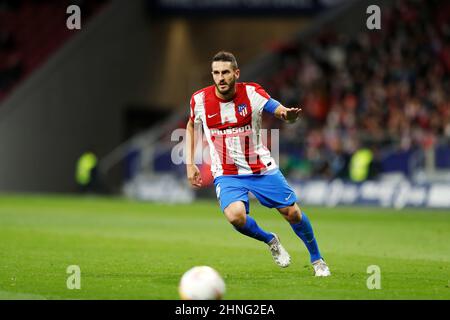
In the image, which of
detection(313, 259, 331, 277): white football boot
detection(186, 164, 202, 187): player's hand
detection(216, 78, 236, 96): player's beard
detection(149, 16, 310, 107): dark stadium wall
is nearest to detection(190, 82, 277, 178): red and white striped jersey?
detection(216, 78, 236, 96): player's beard

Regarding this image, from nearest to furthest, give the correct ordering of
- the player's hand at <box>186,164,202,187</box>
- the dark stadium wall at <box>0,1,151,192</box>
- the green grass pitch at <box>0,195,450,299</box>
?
the green grass pitch at <box>0,195,450,299</box> → the player's hand at <box>186,164,202,187</box> → the dark stadium wall at <box>0,1,151,192</box>

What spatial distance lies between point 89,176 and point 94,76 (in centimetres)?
418

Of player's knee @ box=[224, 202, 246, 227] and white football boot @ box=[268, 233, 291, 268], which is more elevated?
player's knee @ box=[224, 202, 246, 227]

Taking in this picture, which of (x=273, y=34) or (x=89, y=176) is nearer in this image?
(x=89, y=176)

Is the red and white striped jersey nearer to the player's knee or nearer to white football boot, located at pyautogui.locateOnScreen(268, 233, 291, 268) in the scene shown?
the player's knee

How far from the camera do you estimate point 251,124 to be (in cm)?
1138

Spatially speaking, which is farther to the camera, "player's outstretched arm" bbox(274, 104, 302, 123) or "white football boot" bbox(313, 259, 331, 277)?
"white football boot" bbox(313, 259, 331, 277)

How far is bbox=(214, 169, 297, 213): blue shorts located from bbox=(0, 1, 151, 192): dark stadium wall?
83.9 ft

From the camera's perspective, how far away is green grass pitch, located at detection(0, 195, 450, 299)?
10141 millimetres

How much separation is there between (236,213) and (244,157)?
2.26ft

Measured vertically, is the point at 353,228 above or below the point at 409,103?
below
